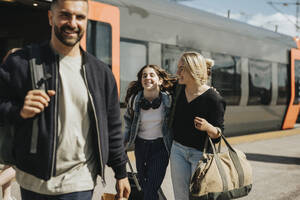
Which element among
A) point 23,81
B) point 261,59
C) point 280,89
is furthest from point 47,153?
point 280,89

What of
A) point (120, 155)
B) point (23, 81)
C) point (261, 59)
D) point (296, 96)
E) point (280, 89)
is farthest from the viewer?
point (296, 96)

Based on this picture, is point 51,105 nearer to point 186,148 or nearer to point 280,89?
point 186,148

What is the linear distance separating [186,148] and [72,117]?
4.60 ft

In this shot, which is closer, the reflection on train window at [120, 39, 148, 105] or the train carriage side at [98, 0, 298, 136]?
the reflection on train window at [120, 39, 148, 105]

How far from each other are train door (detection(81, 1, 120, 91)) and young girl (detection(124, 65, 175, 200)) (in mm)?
2541

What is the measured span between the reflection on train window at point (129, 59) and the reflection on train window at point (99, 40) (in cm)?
34

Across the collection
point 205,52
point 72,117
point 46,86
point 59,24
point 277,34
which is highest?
point 277,34

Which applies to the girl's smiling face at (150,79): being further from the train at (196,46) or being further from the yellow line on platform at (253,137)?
the yellow line on platform at (253,137)

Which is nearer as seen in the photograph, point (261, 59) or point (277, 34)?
point (261, 59)

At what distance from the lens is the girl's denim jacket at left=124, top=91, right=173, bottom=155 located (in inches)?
128

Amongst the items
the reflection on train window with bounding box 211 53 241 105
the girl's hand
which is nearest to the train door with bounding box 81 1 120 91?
the reflection on train window with bounding box 211 53 241 105

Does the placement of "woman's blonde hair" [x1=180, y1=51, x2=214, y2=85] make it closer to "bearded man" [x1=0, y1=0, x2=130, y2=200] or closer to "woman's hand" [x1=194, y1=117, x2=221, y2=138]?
"woman's hand" [x1=194, y1=117, x2=221, y2=138]

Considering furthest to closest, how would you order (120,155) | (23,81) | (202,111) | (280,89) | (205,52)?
(280,89) → (205,52) → (202,111) → (120,155) → (23,81)

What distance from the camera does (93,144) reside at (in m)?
1.74
